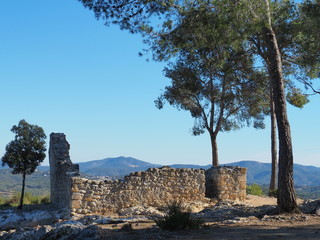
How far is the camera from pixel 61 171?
48.1 feet

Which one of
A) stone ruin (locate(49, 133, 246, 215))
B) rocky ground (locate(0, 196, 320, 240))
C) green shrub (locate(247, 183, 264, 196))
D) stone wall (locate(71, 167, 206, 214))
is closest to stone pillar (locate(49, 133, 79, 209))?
stone ruin (locate(49, 133, 246, 215))

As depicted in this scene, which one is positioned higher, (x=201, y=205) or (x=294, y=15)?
(x=294, y=15)

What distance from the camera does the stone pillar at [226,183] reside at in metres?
16.3

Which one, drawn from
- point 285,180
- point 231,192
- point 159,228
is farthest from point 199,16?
point 231,192

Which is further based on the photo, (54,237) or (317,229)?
(317,229)

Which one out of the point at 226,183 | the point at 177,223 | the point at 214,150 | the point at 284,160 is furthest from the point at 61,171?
the point at 214,150

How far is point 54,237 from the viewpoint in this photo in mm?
7215

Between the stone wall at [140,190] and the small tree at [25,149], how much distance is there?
24.9ft

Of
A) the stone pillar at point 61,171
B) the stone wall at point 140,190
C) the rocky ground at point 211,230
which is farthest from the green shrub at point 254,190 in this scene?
the stone pillar at point 61,171

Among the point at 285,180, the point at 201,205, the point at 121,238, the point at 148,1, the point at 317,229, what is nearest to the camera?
the point at 121,238

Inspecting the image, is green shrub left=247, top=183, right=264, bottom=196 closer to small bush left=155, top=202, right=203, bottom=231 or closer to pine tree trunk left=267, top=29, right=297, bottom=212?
pine tree trunk left=267, top=29, right=297, bottom=212

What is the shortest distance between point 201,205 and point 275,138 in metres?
7.02

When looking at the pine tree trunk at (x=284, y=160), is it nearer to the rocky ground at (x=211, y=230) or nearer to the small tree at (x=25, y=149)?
the rocky ground at (x=211, y=230)

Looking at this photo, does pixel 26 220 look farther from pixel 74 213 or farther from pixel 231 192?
pixel 231 192
